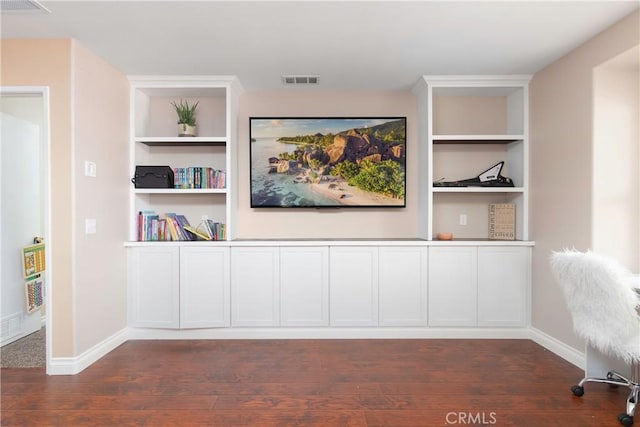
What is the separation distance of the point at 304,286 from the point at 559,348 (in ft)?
7.63

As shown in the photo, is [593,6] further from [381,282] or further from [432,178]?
[381,282]

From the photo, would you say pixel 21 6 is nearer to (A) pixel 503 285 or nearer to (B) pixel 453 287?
(B) pixel 453 287

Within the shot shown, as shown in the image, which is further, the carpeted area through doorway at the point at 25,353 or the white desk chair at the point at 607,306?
the carpeted area through doorway at the point at 25,353

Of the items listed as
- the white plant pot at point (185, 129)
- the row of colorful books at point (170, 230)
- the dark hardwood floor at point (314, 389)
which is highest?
the white plant pot at point (185, 129)

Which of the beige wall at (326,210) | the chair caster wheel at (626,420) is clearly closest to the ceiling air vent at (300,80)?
the beige wall at (326,210)

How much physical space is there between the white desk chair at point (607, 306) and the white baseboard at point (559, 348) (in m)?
0.45

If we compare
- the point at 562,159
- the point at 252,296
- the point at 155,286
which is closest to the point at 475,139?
the point at 562,159

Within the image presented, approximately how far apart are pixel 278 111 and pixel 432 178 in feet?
6.01

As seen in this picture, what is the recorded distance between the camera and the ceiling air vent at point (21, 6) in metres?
2.20

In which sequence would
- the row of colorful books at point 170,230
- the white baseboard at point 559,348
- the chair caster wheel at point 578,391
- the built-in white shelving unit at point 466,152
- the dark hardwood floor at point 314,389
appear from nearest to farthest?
1. the dark hardwood floor at point 314,389
2. the chair caster wheel at point 578,391
3. the white baseboard at point 559,348
4. the row of colorful books at point 170,230
5. the built-in white shelving unit at point 466,152

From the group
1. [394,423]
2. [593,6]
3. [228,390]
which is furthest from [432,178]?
[228,390]

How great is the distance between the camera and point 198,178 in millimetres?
3512

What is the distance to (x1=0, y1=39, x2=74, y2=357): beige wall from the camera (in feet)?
8.77

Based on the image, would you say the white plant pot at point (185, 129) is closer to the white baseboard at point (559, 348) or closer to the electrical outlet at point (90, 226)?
the electrical outlet at point (90, 226)
